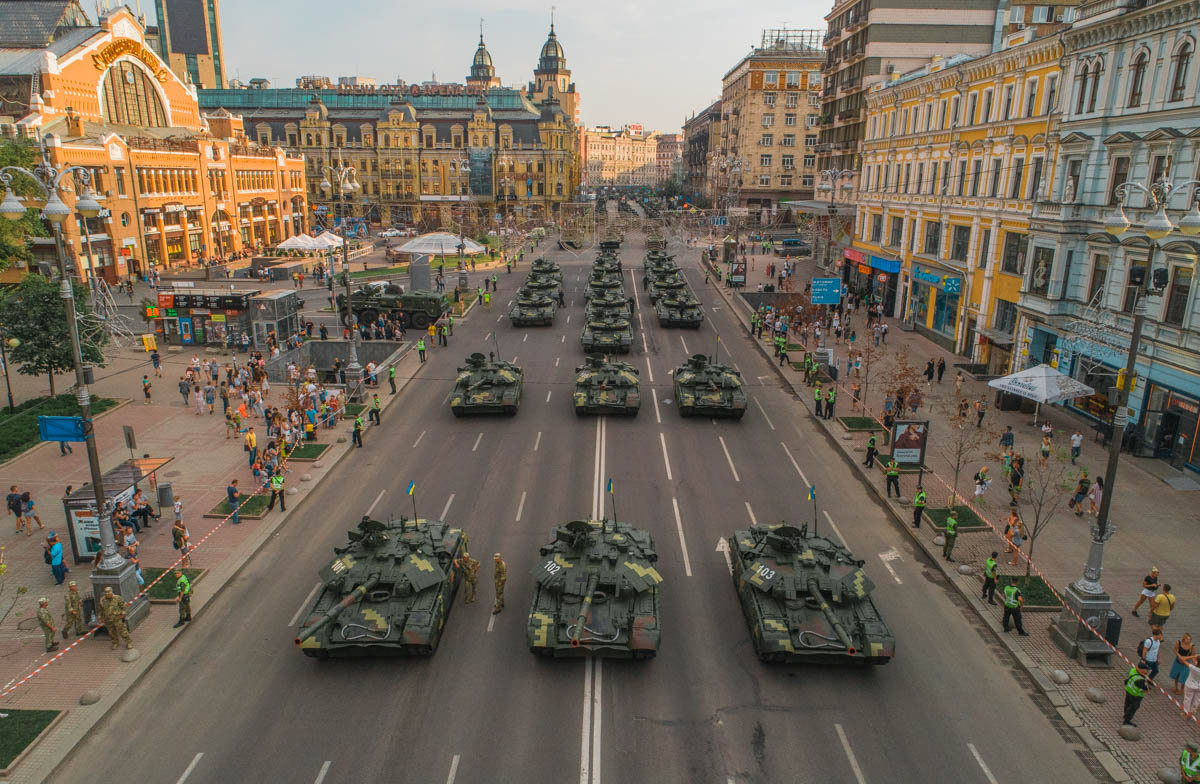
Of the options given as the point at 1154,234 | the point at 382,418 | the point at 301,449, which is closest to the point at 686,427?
the point at 382,418

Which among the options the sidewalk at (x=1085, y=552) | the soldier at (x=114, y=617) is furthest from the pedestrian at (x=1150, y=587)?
the soldier at (x=114, y=617)

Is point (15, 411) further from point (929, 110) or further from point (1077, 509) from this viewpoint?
point (929, 110)

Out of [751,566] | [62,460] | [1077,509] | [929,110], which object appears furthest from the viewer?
[929,110]

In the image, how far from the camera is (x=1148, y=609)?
17078 mm

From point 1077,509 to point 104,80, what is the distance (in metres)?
79.2

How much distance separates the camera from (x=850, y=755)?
41.3ft

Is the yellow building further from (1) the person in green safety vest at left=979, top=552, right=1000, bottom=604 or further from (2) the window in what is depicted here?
(1) the person in green safety vest at left=979, top=552, right=1000, bottom=604

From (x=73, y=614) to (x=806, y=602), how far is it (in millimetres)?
15046

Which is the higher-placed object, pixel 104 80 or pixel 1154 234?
pixel 104 80

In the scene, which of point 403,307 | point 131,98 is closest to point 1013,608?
point 403,307

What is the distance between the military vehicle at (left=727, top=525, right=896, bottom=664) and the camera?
1428 centimetres

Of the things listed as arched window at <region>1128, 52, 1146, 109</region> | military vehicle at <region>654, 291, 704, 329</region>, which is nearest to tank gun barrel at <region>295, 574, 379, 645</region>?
arched window at <region>1128, 52, 1146, 109</region>

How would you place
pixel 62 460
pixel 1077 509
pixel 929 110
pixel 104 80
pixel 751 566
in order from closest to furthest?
pixel 751 566
pixel 1077 509
pixel 62 460
pixel 929 110
pixel 104 80

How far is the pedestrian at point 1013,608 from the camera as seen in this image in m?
15.9
